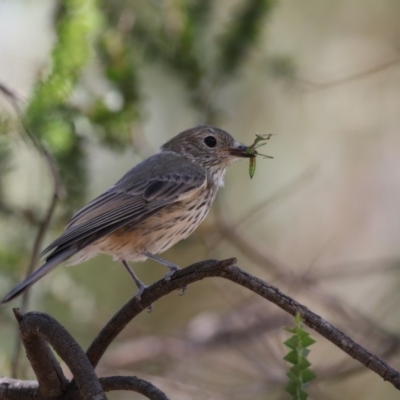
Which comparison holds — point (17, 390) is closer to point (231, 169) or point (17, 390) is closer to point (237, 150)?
point (237, 150)

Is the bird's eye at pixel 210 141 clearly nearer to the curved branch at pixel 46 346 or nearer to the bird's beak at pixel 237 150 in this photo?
the bird's beak at pixel 237 150

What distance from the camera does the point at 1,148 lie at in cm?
374

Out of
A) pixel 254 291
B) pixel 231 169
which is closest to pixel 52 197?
pixel 254 291

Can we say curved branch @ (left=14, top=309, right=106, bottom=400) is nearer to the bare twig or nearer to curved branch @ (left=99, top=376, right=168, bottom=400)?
curved branch @ (left=99, top=376, right=168, bottom=400)

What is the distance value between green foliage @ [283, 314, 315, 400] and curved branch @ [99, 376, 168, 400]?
1.82 ft

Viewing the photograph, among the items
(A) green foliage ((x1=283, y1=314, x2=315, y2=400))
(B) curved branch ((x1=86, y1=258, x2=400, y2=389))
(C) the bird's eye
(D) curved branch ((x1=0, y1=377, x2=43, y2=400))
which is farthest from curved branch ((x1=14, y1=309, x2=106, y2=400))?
(C) the bird's eye

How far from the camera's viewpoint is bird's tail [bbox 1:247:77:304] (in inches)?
106

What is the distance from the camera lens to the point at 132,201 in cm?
419

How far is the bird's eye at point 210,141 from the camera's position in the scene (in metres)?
Result: 4.74

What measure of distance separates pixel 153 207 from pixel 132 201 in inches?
5.0

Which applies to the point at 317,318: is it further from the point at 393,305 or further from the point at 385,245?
the point at 385,245

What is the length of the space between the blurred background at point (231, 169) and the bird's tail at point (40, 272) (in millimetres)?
361

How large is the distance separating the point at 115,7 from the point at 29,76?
1.18 metres

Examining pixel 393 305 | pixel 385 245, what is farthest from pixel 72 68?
pixel 385 245
